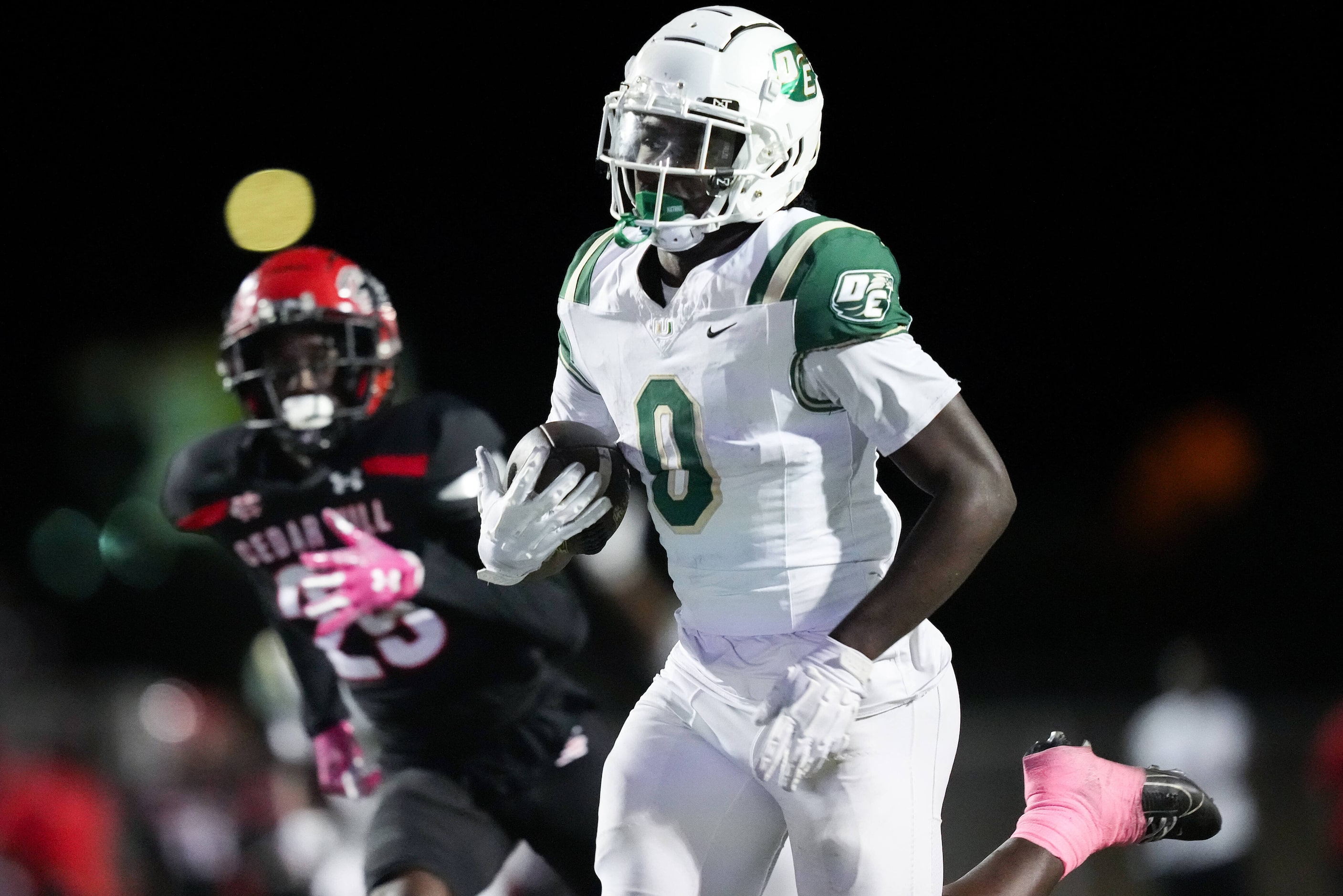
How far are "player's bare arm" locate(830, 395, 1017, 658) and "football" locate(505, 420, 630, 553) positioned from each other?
45 centimetres

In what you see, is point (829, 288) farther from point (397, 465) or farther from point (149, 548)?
point (149, 548)

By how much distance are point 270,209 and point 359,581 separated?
7.90m

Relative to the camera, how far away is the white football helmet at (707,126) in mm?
2070

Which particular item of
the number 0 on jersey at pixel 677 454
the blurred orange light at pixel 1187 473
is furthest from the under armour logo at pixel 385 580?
the blurred orange light at pixel 1187 473

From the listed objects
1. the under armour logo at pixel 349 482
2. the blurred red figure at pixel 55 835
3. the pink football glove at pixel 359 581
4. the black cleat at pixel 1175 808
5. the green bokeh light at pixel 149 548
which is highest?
the under armour logo at pixel 349 482

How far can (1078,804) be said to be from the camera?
269cm

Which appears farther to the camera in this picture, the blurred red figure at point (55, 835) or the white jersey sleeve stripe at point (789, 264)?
the blurred red figure at point (55, 835)

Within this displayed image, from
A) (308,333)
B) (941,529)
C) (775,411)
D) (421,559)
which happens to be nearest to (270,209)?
(308,333)

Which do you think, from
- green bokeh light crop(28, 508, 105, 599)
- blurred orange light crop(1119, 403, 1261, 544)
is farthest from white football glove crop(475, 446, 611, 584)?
green bokeh light crop(28, 508, 105, 599)

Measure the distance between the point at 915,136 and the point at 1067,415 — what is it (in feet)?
5.85

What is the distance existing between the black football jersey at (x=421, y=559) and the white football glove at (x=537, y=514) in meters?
0.94

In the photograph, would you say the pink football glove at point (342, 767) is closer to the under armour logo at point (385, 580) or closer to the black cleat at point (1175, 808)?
the under armour logo at point (385, 580)

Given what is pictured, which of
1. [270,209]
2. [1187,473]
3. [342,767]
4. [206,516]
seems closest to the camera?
[206,516]

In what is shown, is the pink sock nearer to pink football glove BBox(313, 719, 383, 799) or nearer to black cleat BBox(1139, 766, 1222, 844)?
black cleat BBox(1139, 766, 1222, 844)
